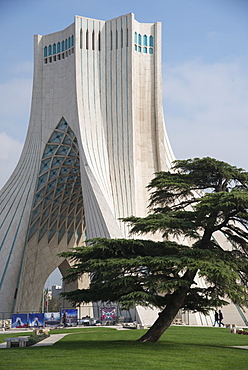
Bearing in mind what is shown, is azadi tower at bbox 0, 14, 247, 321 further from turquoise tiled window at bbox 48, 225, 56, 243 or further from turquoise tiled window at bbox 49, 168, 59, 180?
turquoise tiled window at bbox 48, 225, 56, 243

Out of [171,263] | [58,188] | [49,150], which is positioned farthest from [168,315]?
[58,188]

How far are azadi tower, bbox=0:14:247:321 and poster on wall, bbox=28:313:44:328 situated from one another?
5663 millimetres

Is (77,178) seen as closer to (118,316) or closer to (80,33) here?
(80,33)

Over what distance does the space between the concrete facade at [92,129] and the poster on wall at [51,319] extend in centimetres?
489

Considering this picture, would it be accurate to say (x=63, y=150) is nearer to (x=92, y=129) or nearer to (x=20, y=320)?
(x=92, y=129)

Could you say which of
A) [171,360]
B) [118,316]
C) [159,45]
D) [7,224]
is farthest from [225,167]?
[7,224]

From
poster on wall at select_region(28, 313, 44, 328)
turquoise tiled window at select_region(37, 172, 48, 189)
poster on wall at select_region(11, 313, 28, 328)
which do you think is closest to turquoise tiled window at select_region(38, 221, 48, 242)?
turquoise tiled window at select_region(37, 172, 48, 189)

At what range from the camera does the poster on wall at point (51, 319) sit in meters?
25.4

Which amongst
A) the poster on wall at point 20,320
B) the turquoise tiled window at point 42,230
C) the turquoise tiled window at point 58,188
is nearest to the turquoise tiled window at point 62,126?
the turquoise tiled window at point 58,188

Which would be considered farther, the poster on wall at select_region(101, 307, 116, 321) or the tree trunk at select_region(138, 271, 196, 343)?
A: the poster on wall at select_region(101, 307, 116, 321)

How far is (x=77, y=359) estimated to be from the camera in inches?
416

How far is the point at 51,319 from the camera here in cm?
2580

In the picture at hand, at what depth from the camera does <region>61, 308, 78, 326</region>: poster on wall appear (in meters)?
25.5

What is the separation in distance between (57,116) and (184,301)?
22.7m
